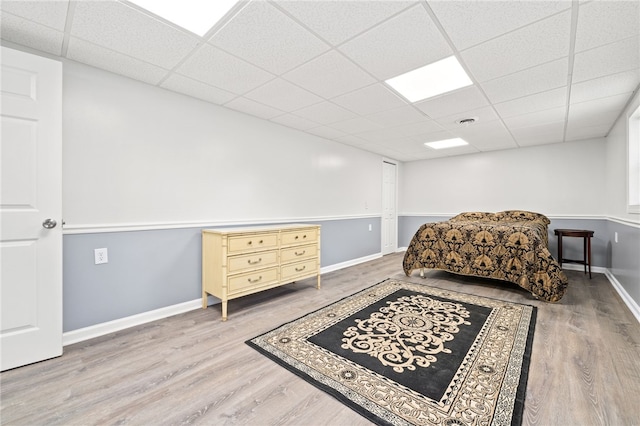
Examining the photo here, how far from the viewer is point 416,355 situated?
1.93 m

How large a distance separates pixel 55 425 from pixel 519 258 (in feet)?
13.7

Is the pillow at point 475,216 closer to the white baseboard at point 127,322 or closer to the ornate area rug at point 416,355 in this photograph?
the ornate area rug at point 416,355

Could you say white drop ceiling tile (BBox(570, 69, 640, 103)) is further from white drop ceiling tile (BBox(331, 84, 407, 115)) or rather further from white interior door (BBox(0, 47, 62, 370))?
white interior door (BBox(0, 47, 62, 370))

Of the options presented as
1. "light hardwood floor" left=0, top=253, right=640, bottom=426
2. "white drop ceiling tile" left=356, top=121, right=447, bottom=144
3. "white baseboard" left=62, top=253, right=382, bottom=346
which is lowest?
"light hardwood floor" left=0, top=253, right=640, bottom=426

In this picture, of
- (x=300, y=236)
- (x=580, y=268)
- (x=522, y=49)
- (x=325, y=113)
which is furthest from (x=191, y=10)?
(x=580, y=268)

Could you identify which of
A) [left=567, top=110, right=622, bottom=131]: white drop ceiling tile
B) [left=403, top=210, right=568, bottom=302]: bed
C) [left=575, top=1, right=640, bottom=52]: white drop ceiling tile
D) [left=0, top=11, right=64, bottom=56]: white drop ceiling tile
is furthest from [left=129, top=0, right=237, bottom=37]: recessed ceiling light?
[left=567, top=110, right=622, bottom=131]: white drop ceiling tile

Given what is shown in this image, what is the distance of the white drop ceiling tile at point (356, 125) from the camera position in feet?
11.5

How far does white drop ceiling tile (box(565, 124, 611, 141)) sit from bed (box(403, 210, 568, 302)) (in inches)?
57.7

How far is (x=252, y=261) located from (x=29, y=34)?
91.3 inches

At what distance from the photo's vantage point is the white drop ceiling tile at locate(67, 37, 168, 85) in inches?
77.0

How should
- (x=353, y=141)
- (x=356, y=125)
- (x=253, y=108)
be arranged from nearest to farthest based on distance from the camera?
(x=253, y=108) < (x=356, y=125) < (x=353, y=141)

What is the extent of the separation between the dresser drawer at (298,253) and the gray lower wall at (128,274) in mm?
899

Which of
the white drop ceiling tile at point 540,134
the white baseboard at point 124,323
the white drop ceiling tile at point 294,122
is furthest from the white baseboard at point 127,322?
the white drop ceiling tile at point 540,134

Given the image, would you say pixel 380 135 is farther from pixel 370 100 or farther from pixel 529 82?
pixel 529 82
